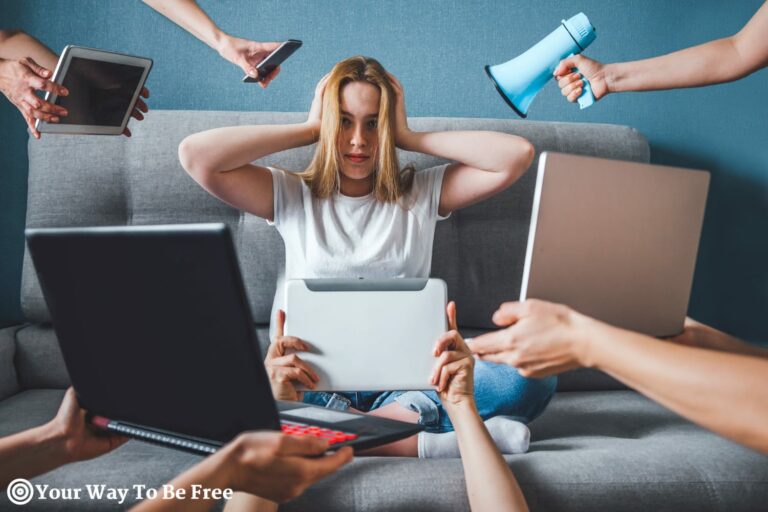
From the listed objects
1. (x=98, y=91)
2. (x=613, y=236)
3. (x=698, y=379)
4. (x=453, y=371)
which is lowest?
(x=453, y=371)

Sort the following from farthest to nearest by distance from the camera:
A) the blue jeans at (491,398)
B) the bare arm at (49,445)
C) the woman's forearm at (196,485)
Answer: the blue jeans at (491,398), the bare arm at (49,445), the woman's forearm at (196,485)

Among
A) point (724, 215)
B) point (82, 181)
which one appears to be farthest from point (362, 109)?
point (724, 215)

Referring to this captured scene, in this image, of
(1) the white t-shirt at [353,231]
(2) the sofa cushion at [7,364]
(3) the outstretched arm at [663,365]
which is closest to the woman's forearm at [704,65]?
(1) the white t-shirt at [353,231]

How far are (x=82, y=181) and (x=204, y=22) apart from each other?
55 centimetres

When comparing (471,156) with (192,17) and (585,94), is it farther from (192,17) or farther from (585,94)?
(192,17)

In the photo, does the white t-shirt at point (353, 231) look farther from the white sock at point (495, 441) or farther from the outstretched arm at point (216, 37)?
the white sock at point (495, 441)

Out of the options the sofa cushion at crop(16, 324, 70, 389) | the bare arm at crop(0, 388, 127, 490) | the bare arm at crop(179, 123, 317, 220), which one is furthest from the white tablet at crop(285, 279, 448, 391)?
the sofa cushion at crop(16, 324, 70, 389)

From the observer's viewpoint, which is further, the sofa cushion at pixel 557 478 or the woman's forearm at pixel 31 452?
the sofa cushion at pixel 557 478

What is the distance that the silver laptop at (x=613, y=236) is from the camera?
93 centimetres

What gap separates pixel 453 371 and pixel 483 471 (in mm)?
185

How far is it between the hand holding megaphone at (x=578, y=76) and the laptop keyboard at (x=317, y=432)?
95 centimetres

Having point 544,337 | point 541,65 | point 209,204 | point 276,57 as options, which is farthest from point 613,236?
point 209,204

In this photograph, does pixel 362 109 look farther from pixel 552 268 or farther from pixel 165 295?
pixel 165 295

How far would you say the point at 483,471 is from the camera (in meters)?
1.05
